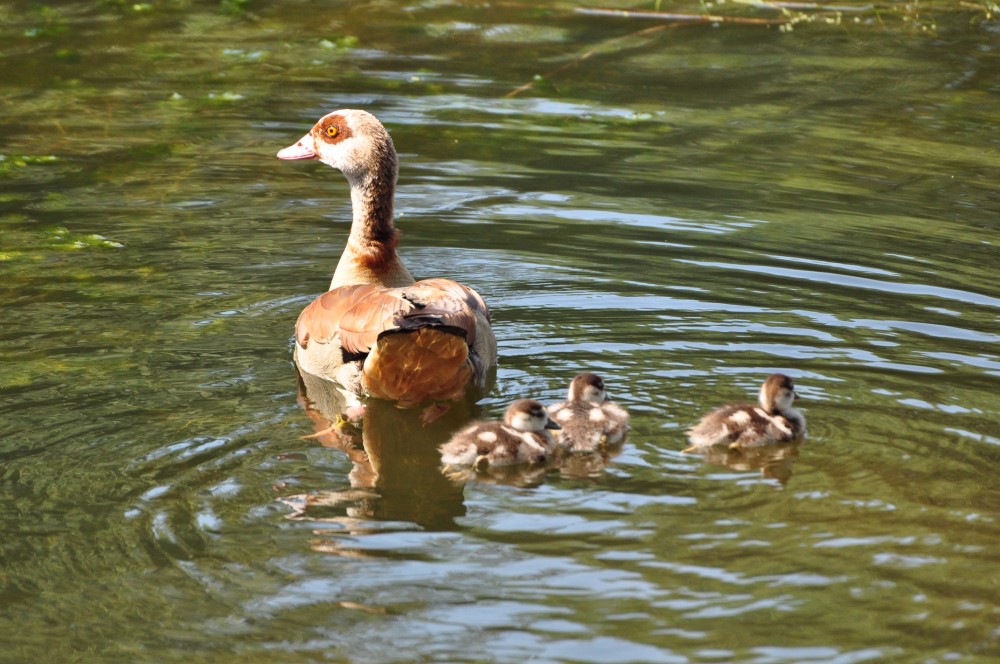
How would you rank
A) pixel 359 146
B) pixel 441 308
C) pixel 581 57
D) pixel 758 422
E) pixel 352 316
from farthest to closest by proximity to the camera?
pixel 581 57
pixel 359 146
pixel 352 316
pixel 441 308
pixel 758 422

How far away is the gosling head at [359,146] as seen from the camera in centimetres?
864

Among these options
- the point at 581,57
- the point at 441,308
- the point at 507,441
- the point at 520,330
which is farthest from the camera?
the point at 581,57

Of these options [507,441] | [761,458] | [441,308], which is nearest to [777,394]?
[761,458]

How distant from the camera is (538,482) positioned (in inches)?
248

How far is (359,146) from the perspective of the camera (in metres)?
8.68

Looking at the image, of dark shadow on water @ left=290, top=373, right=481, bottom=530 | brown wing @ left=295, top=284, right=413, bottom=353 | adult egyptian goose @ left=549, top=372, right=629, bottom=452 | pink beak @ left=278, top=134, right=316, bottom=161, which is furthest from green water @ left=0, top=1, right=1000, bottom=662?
pink beak @ left=278, top=134, right=316, bottom=161

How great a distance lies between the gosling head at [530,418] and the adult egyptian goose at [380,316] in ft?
1.91

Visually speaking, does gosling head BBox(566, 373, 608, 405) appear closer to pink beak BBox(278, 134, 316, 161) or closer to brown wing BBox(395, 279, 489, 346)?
brown wing BBox(395, 279, 489, 346)

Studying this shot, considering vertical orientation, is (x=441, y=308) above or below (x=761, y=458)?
above

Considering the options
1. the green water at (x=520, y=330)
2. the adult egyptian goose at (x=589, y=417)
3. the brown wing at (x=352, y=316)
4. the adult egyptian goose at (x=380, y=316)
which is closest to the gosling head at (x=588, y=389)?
the adult egyptian goose at (x=589, y=417)

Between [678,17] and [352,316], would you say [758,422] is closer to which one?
[352,316]

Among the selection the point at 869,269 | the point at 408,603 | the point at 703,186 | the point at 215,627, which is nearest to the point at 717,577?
the point at 408,603

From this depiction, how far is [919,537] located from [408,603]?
6.63 ft

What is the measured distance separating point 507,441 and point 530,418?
7.4 inches
